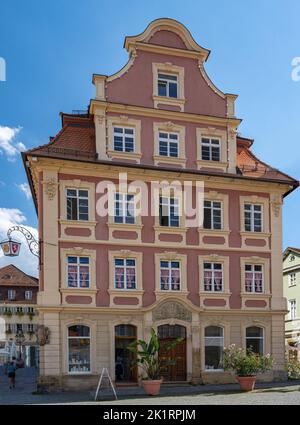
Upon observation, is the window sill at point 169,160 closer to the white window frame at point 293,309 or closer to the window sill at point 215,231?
the window sill at point 215,231

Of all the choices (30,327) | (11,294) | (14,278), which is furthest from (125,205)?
(14,278)

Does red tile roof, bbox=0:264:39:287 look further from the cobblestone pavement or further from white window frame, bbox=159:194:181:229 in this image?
white window frame, bbox=159:194:181:229

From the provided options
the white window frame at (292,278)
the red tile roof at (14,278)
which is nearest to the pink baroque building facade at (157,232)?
the white window frame at (292,278)

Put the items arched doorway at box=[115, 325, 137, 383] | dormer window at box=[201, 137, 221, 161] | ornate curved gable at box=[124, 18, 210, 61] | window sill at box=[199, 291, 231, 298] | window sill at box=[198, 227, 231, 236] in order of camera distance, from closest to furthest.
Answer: arched doorway at box=[115, 325, 137, 383]
window sill at box=[199, 291, 231, 298]
window sill at box=[198, 227, 231, 236]
ornate curved gable at box=[124, 18, 210, 61]
dormer window at box=[201, 137, 221, 161]

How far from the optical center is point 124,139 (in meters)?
26.2

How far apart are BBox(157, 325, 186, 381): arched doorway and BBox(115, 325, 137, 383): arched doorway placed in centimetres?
135

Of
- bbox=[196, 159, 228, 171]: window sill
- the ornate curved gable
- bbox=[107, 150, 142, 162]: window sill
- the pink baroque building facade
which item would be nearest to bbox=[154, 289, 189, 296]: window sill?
the pink baroque building facade

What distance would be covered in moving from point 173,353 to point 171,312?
1.87 metres

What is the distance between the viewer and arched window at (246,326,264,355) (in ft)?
88.2

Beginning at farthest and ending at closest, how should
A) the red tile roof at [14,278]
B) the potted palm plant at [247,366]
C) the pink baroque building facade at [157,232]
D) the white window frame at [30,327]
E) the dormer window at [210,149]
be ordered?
the red tile roof at [14,278] → the white window frame at [30,327] → the dormer window at [210,149] → the pink baroque building facade at [157,232] → the potted palm plant at [247,366]

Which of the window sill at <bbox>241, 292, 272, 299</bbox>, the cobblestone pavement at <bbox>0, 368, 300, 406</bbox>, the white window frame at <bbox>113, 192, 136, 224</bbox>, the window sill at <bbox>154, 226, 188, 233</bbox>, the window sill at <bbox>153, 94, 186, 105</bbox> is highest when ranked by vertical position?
the window sill at <bbox>153, 94, 186, 105</bbox>

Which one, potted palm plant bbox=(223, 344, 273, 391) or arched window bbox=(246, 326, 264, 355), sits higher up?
arched window bbox=(246, 326, 264, 355)

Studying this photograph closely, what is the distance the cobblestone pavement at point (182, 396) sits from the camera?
18766 mm
